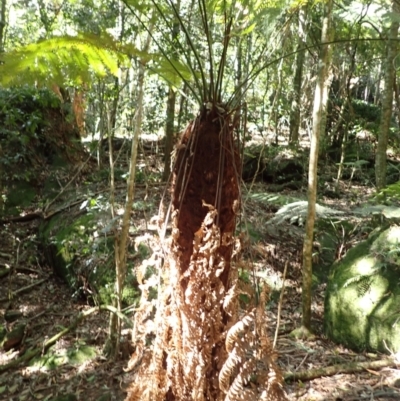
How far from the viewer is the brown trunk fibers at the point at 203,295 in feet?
4.60

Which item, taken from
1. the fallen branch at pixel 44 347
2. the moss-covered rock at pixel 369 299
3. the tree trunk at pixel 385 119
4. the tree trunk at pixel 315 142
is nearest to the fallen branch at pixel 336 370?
the moss-covered rock at pixel 369 299

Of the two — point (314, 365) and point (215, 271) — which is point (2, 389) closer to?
point (314, 365)

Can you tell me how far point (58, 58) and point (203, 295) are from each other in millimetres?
1815

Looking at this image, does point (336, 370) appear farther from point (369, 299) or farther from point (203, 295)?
point (203, 295)

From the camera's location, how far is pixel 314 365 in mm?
3232

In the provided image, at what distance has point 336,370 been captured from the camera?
3.06 meters

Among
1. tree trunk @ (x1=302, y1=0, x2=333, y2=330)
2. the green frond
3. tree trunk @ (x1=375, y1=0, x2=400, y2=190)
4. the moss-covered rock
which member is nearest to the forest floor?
the moss-covered rock

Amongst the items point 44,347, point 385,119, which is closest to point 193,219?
point 44,347

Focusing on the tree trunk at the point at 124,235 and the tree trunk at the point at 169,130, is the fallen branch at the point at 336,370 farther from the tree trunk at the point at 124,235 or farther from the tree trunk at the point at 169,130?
the tree trunk at the point at 169,130

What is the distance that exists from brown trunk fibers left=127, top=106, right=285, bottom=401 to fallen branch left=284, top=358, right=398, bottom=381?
166 cm

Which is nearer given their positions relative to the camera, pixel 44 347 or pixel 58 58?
pixel 58 58

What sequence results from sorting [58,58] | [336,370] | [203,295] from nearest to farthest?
[203,295]
[58,58]
[336,370]

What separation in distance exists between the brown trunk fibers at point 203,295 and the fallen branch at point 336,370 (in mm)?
1659

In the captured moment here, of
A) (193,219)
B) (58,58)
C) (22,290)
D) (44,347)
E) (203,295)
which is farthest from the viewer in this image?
(22,290)
